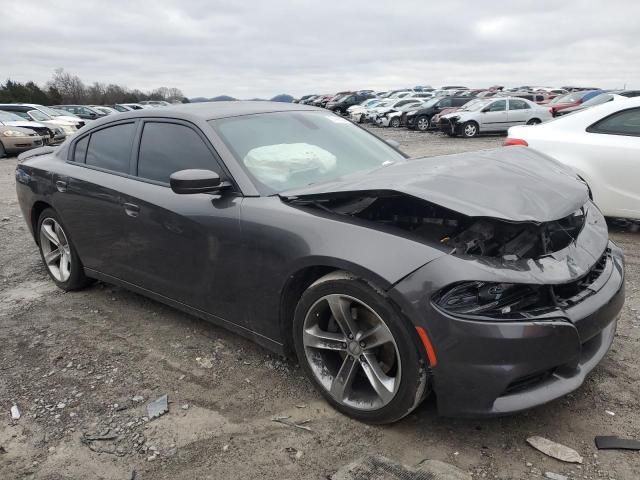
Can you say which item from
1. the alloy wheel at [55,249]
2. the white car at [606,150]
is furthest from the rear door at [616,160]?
the alloy wheel at [55,249]

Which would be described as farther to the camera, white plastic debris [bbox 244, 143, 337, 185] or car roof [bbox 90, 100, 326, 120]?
car roof [bbox 90, 100, 326, 120]

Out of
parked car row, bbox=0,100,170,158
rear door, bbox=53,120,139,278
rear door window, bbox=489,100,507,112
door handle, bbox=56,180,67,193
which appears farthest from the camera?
rear door window, bbox=489,100,507,112

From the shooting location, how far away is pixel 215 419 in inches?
105

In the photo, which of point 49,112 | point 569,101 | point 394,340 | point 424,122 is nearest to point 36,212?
point 394,340

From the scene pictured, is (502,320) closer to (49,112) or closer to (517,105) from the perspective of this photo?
(517,105)

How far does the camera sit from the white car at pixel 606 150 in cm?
512

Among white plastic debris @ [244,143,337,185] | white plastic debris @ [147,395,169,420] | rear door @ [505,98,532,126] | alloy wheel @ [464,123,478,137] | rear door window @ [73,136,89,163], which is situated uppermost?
rear door window @ [73,136,89,163]

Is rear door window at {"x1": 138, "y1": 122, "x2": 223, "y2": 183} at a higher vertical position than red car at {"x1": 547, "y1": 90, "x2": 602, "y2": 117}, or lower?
higher

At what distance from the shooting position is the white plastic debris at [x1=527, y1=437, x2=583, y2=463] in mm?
2234

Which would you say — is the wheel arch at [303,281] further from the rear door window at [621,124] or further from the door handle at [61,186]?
the rear door window at [621,124]

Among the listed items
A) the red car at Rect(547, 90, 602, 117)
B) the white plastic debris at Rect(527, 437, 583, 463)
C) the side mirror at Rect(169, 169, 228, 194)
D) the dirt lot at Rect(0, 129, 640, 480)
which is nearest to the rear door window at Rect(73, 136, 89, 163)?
the dirt lot at Rect(0, 129, 640, 480)

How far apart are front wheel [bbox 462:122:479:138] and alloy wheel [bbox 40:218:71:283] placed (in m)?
18.0

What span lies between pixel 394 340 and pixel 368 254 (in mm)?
395

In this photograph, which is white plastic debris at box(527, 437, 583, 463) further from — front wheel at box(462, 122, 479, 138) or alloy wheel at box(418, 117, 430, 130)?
alloy wheel at box(418, 117, 430, 130)
